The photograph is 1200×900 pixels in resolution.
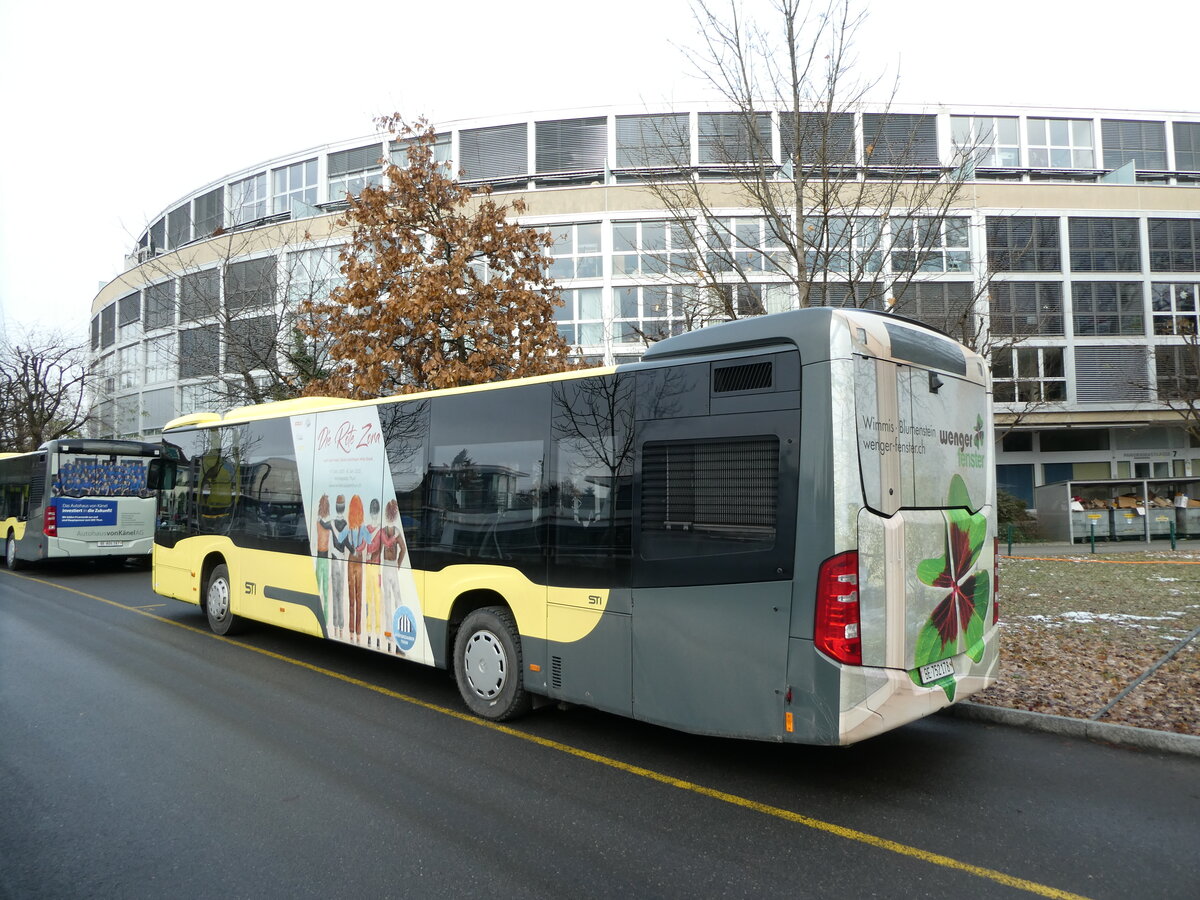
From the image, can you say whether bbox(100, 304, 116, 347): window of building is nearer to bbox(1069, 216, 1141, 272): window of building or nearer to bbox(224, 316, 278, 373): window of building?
bbox(224, 316, 278, 373): window of building

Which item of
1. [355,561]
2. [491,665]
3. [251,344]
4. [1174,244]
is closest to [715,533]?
[491,665]

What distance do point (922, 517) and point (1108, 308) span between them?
36343mm

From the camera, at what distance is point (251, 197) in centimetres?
3912

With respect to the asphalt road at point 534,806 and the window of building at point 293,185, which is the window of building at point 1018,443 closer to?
the asphalt road at point 534,806

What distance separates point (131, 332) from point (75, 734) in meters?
45.4

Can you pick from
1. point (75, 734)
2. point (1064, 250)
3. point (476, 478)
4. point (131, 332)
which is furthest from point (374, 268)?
point (131, 332)

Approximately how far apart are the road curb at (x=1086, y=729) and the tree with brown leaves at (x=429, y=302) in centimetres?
947

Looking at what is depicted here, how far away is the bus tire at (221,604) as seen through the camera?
32.6 feet

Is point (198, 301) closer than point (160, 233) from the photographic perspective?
Yes

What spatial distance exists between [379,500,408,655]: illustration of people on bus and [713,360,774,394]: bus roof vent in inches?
143

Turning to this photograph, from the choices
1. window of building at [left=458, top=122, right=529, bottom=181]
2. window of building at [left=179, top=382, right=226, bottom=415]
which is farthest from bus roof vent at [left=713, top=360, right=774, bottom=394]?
window of building at [left=458, top=122, right=529, bottom=181]

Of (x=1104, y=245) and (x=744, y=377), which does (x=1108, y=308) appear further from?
(x=744, y=377)

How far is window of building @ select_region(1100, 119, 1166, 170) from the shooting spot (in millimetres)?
37000

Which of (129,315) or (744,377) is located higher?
(129,315)
